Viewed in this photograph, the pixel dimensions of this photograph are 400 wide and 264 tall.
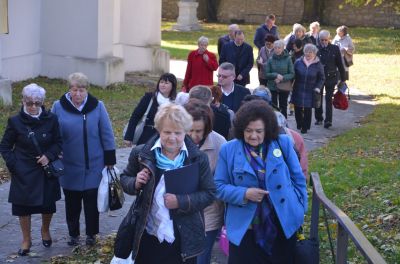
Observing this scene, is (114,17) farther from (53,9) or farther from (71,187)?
(71,187)

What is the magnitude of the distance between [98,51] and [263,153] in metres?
14.5

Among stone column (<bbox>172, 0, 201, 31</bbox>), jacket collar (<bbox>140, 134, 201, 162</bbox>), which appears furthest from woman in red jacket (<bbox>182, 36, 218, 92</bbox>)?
stone column (<bbox>172, 0, 201, 31</bbox>)

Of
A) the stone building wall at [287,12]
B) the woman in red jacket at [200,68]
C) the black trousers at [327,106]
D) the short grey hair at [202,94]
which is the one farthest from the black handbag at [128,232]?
the stone building wall at [287,12]

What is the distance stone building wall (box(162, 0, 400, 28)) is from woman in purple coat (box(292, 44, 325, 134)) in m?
28.8

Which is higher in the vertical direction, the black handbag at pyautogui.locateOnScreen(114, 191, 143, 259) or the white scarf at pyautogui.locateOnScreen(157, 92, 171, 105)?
the white scarf at pyautogui.locateOnScreen(157, 92, 171, 105)

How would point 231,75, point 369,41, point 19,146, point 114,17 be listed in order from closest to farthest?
point 19,146
point 231,75
point 114,17
point 369,41

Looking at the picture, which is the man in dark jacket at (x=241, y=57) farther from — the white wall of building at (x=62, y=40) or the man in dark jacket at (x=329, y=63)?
the white wall of building at (x=62, y=40)

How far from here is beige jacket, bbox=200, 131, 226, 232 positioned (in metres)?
6.18

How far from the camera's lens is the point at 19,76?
63.1 ft

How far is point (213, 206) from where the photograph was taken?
617cm

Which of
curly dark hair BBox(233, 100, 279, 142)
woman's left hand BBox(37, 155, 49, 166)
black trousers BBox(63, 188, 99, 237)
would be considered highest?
curly dark hair BBox(233, 100, 279, 142)

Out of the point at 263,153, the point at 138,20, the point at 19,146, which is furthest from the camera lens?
the point at 138,20

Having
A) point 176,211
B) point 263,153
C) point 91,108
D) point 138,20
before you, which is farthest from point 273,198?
point 138,20

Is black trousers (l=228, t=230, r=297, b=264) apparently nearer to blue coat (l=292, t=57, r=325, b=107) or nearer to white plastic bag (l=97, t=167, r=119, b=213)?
white plastic bag (l=97, t=167, r=119, b=213)
